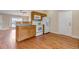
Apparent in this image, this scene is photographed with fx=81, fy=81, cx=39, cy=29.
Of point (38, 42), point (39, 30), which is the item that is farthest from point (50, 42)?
point (39, 30)

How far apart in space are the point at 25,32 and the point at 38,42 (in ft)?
1.70

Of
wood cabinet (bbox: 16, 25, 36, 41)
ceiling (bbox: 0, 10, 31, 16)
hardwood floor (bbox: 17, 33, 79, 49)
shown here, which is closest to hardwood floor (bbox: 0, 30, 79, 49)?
hardwood floor (bbox: 17, 33, 79, 49)

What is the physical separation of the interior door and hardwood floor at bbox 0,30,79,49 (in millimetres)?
154

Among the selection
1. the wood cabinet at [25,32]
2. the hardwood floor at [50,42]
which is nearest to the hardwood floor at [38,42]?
the hardwood floor at [50,42]

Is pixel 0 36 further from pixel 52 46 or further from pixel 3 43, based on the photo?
pixel 52 46

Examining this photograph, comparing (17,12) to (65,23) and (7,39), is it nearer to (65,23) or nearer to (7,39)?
(7,39)

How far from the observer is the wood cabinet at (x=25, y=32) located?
2.33m

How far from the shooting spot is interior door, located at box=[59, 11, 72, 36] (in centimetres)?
228

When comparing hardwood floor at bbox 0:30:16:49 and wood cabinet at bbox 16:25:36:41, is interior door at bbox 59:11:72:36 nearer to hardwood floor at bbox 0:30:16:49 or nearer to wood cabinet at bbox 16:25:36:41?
wood cabinet at bbox 16:25:36:41

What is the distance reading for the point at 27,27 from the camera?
8.04 feet

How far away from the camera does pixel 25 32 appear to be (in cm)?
250
